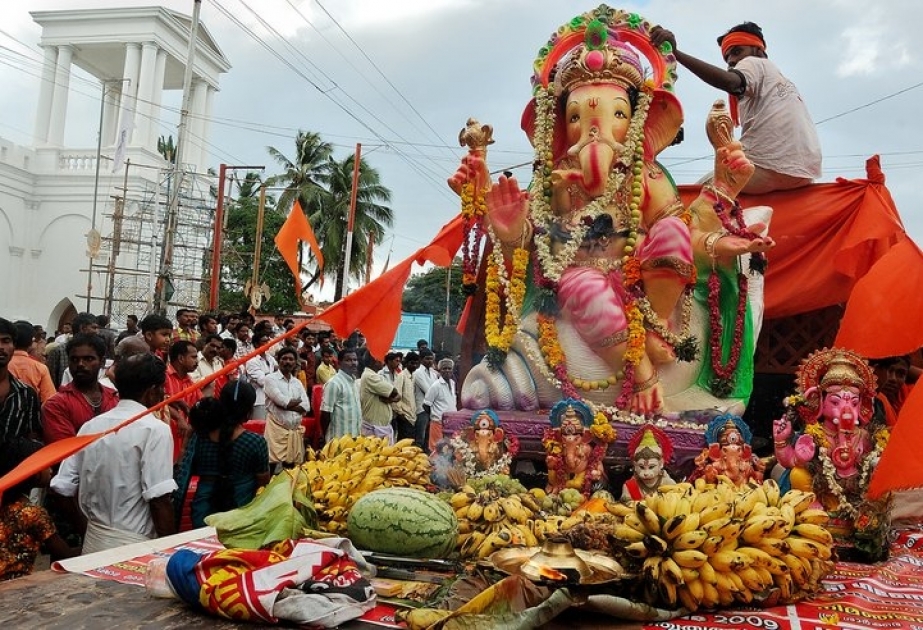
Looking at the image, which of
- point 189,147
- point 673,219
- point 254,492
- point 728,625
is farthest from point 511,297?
point 189,147

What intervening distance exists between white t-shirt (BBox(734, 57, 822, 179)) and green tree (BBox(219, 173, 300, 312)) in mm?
20757

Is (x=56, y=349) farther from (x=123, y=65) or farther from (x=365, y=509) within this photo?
(x=123, y=65)

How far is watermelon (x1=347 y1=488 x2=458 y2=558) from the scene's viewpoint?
3.07m

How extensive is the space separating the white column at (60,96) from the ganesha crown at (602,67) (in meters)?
28.8

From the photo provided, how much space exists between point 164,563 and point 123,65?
3331 cm

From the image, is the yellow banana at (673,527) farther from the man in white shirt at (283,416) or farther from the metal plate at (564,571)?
the man in white shirt at (283,416)

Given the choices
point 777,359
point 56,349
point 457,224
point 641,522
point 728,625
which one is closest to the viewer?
point 728,625

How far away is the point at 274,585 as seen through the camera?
241 centimetres

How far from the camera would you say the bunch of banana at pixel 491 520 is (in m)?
3.08

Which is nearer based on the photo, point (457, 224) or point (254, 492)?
point (254, 492)

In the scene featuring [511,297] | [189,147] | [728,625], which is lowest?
[728,625]

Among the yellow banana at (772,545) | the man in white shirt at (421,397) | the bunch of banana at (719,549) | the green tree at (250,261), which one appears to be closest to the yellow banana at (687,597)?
the bunch of banana at (719,549)

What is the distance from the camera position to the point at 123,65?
31453 millimetres

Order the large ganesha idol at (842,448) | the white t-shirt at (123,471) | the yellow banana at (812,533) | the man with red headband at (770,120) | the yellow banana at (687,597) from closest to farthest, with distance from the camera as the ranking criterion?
the yellow banana at (687,597) → the yellow banana at (812,533) → the white t-shirt at (123,471) → the large ganesha idol at (842,448) → the man with red headband at (770,120)
